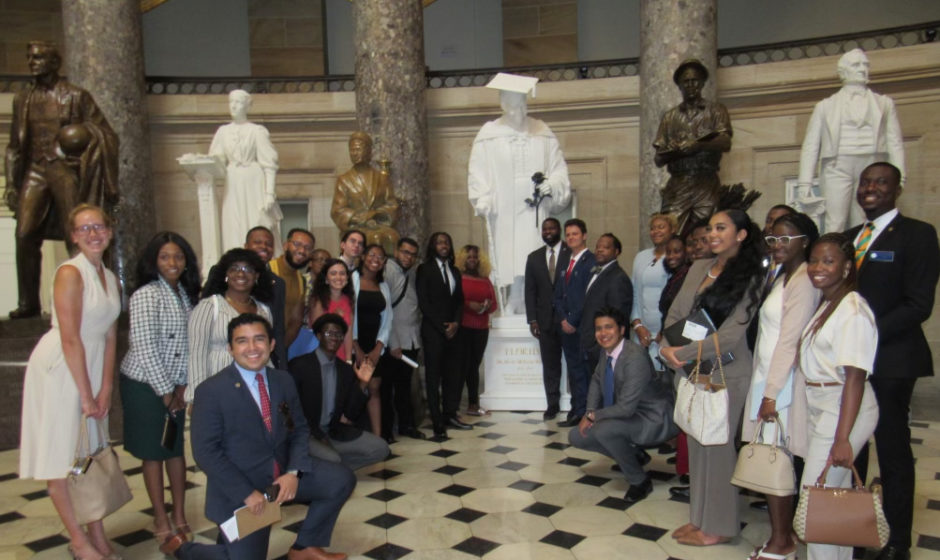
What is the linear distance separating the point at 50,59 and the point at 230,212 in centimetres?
225

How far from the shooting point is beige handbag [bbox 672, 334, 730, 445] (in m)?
3.44

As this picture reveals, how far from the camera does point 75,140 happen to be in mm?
6098

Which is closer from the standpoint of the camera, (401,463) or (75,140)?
(401,463)

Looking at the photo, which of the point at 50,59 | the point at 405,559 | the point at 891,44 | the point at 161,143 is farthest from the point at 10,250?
the point at 891,44

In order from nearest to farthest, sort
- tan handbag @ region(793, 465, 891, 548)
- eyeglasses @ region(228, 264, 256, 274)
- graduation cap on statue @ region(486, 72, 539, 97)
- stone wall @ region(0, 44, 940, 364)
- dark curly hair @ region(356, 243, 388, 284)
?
tan handbag @ region(793, 465, 891, 548)
eyeglasses @ region(228, 264, 256, 274)
dark curly hair @ region(356, 243, 388, 284)
graduation cap on statue @ region(486, 72, 539, 97)
stone wall @ region(0, 44, 940, 364)

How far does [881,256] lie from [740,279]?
62 centimetres

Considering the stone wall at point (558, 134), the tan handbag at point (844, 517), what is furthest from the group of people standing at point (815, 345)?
the stone wall at point (558, 134)

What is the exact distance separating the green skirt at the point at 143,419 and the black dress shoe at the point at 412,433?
259 centimetres

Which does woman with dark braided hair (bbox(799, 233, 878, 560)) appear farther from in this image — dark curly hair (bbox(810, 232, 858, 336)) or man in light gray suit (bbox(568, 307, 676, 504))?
man in light gray suit (bbox(568, 307, 676, 504))

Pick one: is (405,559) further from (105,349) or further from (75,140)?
(75,140)

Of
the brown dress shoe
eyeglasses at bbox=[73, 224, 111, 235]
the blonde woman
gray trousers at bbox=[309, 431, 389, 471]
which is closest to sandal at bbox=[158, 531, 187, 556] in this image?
the blonde woman

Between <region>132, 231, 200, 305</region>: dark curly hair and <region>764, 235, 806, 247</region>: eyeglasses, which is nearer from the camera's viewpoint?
<region>764, 235, 806, 247</region>: eyeglasses

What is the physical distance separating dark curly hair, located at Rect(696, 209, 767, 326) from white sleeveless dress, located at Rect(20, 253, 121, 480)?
293cm

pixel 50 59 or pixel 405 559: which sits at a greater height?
pixel 50 59
